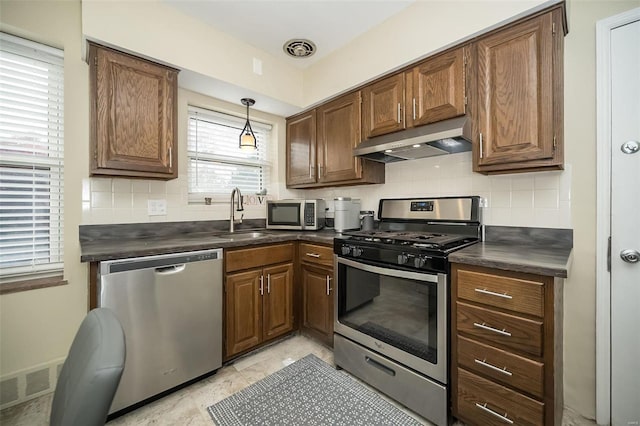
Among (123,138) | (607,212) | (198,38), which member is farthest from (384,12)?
(123,138)

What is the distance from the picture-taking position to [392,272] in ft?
5.54

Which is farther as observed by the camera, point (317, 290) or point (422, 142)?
point (317, 290)

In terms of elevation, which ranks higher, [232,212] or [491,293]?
[232,212]

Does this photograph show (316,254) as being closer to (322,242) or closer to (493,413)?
(322,242)

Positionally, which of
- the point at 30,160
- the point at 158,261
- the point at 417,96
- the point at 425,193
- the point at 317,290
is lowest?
the point at 317,290

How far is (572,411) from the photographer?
5.25 feet

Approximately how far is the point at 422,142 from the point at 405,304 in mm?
1078

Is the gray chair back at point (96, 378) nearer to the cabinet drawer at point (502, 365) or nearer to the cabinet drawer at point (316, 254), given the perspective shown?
Answer: the cabinet drawer at point (502, 365)

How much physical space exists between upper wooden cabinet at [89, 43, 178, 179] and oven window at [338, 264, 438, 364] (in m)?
1.61

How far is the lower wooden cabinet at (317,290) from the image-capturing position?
2201 millimetres

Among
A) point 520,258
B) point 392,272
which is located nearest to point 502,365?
point 520,258

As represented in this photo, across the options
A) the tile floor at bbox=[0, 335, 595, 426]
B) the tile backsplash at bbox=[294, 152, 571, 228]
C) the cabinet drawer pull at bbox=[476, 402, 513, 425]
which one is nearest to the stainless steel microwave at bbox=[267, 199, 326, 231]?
the tile backsplash at bbox=[294, 152, 571, 228]

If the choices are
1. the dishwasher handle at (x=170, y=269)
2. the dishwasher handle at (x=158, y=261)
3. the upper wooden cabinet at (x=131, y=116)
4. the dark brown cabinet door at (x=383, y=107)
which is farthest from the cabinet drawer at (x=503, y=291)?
the upper wooden cabinet at (x=131, y=116)

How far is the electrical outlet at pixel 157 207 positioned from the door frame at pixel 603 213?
3000 mm
